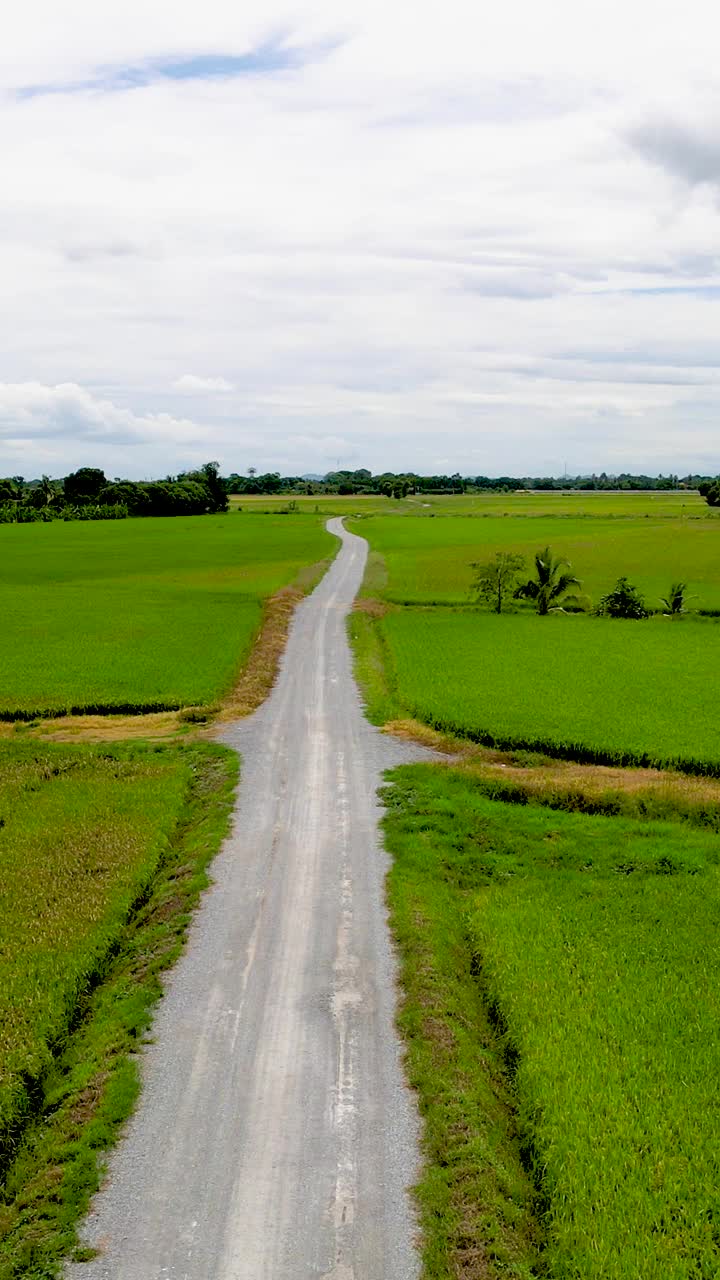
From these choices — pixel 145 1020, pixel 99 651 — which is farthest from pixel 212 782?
pixel 99 651

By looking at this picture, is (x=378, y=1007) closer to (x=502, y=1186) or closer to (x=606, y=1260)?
(x=502, y=1186)

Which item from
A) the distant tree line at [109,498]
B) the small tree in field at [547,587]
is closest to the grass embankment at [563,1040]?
the small tree in field at [547,587]

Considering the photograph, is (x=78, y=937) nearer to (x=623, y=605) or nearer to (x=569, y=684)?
(x=569, y=684)

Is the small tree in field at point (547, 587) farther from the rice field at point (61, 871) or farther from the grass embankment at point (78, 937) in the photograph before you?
the rice field at point (61, 871)

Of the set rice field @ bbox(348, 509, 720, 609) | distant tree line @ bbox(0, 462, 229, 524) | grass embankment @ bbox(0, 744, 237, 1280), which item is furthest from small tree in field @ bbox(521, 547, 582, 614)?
distant tree line @ bbox(0, 462, 229, 524)

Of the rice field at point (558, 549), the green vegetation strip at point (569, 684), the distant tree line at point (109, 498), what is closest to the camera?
the green vegetation strip at point (569, 684)

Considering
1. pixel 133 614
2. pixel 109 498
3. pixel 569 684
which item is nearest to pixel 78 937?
pixel 569 684

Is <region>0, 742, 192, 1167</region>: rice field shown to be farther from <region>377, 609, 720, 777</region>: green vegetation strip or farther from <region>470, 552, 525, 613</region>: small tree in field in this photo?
<region>470, 552, 525, 613</region>: small tree in field
